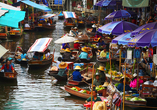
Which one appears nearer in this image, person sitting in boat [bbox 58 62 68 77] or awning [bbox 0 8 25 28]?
awning [bbox 0 8 25 28]

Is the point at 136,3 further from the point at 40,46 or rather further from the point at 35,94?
the point at 35,94

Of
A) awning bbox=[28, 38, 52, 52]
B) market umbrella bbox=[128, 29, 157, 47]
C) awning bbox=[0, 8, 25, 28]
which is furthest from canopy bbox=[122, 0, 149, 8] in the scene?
awning bbox=[0, 8, 25, 28]

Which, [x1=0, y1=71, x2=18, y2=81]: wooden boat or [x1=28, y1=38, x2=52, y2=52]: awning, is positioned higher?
[x1=28, y1=38, x2=52, y2=52]: awning

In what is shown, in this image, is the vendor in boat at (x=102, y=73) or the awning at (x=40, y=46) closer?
the vendor in boat at (x=102, y=73)

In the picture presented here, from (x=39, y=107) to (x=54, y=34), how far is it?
2013 centimetres

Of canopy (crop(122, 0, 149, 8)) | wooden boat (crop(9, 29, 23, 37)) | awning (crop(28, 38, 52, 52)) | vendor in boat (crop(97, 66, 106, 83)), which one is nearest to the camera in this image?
vendor in boat (crop(97, 66, 106, 83))

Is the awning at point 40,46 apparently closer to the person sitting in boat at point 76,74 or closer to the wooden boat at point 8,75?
the wooden boat at point 8,75

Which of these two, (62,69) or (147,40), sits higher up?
(147,40)

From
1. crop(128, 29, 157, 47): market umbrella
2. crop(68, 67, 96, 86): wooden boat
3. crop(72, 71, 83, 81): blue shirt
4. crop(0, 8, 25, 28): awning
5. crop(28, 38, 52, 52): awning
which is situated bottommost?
crop(68, 67, 96, 86): wooden boat

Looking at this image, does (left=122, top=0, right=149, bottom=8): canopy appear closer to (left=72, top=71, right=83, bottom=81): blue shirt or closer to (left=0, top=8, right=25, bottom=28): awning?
(left=72, top=71, right=83, bottom=81): blue shirt

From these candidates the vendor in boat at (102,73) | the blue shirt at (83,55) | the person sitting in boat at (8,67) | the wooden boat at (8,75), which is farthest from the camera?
the blue shirt at (83,55)

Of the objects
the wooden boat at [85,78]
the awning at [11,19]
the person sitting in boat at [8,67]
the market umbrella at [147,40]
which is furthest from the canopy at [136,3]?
the person sitting in boat at [8,67]

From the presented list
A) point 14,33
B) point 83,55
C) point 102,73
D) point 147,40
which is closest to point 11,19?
→ point 102,73

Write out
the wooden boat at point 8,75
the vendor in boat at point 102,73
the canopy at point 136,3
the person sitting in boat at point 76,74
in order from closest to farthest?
the vendor in boat at point 102,73, the person sitting in boat at point 76,74, the wooden boat at point 8,75, the canopy at point 136,3
